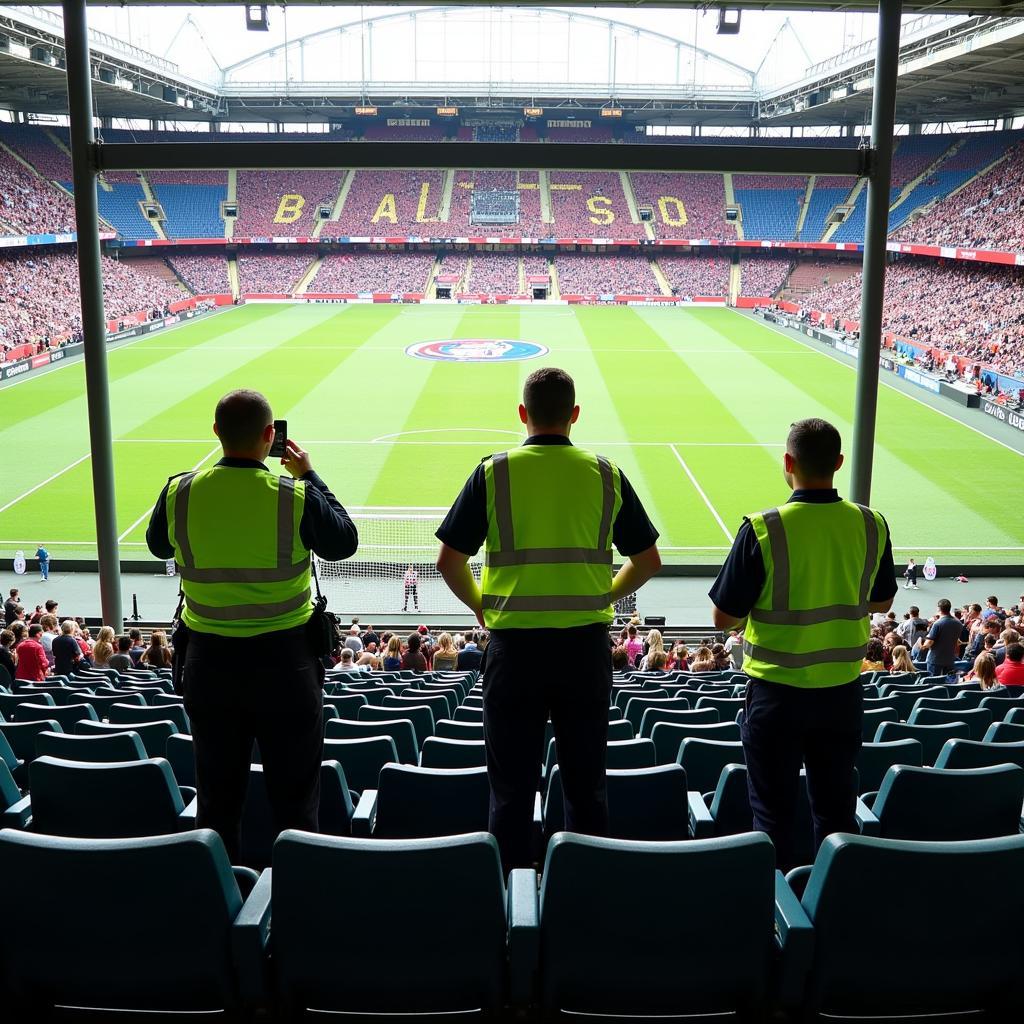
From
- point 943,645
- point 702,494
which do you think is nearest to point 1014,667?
point 943,645

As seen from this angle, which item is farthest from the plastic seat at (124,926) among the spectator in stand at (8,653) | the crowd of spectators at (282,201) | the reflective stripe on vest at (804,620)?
the crowd of spectators at (282,201)

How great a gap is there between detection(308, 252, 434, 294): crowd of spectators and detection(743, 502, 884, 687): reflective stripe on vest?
7218 centimetres

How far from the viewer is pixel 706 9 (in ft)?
38.5

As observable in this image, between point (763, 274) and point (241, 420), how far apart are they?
75903 millimetres

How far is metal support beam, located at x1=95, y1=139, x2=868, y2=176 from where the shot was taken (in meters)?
10.4

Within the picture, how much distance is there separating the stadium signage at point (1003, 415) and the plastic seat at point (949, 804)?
33181 millimetres

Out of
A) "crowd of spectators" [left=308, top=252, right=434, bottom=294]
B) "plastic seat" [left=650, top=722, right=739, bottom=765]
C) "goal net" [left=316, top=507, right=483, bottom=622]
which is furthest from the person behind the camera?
"crowd of spectators" [left=308, top=252, right=434, bottom=294]

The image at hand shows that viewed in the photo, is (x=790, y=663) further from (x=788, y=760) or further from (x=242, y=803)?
(x=242, y=803)

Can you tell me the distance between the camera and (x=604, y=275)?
76.1 meters

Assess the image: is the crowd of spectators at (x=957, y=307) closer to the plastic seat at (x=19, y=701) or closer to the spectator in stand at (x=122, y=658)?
the spectator in stand at (x=122, y=658)

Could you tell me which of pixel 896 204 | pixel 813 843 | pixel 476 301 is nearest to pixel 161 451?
pixel 813 843

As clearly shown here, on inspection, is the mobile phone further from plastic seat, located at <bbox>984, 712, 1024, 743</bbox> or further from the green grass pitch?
the green grass pitch

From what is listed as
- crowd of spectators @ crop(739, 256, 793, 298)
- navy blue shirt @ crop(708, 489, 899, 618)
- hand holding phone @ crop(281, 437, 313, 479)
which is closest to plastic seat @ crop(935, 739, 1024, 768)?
navy blue shirt @ crop(708, 489, 899, 618)

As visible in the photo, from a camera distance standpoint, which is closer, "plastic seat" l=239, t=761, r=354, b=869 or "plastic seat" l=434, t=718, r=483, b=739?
"plastic seat" l=239, t=761, r=354, b=869
